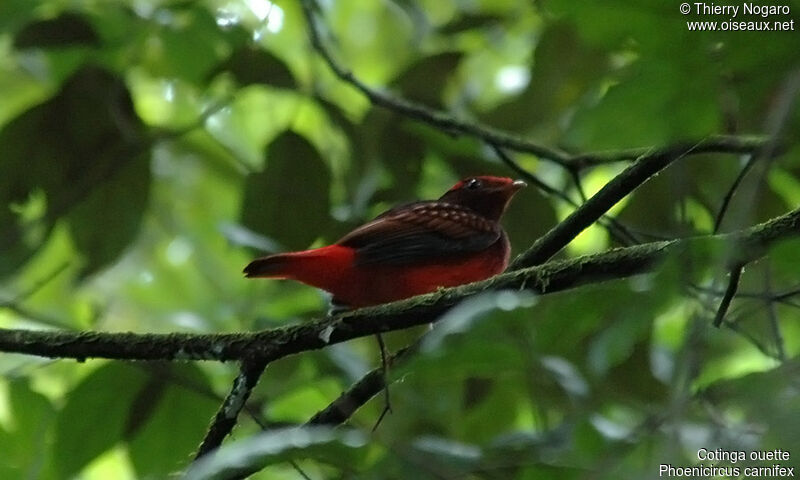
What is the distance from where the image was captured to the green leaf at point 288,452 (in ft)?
3.98

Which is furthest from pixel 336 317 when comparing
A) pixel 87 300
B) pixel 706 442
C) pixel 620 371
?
pixel 87 300

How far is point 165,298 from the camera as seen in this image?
544 cm

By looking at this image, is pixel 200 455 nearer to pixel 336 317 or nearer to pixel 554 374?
pixel 336 317

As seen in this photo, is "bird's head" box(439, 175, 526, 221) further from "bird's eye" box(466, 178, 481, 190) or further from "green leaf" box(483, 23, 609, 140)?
"green leaf" box(483, 23, 609, 140)

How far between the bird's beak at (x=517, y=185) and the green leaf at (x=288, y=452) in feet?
9.19

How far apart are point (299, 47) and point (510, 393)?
10.6 feet

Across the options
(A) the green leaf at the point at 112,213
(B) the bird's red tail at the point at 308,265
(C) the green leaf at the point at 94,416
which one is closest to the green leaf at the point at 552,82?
(B) the bird's red tail at the point at 308,265

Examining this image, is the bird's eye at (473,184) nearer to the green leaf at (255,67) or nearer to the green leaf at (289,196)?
the green leaf at (289,196)

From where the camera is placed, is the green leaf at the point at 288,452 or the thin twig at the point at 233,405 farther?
the thin twig at the point at 233,405

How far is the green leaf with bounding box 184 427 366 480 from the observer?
1.21 meters

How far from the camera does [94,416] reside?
2.86 m

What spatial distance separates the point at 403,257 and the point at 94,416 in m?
1.28

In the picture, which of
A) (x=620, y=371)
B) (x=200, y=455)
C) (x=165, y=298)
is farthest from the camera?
(x=165, y=298)

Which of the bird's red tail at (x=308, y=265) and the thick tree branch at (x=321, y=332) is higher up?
the thick tree branch at (x=321, y=332)
